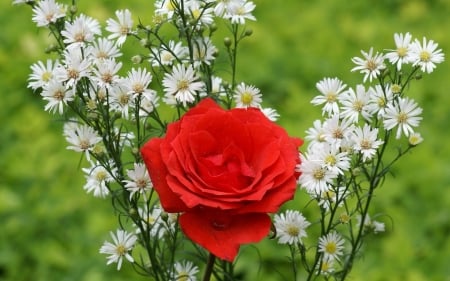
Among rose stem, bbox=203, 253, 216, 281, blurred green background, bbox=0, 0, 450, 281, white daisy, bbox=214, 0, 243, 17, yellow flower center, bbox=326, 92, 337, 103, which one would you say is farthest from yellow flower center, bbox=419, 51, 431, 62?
blurred green background, bbox=0, 0, 450, 281

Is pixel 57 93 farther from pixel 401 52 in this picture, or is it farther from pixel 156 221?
pixel 401 52

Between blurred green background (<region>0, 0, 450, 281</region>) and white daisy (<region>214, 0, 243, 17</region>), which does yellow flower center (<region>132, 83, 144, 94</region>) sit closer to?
white daisy (<region>214, 0, 243, 17</region>)

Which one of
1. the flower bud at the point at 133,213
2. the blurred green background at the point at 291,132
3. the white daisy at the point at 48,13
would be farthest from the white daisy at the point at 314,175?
the blurred green background at the point at 291,132

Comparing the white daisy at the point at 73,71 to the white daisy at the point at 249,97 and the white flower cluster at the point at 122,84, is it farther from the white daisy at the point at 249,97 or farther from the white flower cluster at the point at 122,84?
the white daisy at the point at 249,97

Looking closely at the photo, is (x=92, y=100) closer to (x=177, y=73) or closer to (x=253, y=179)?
(x=177, y=73)

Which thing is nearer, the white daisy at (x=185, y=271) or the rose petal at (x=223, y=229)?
the rose petal at (x=223, y=229)
